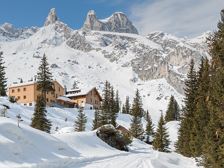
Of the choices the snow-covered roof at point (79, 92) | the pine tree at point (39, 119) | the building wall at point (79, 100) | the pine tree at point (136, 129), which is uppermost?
the snow-covered roof at point (79, 92)

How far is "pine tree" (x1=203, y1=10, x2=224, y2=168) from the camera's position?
24.6m

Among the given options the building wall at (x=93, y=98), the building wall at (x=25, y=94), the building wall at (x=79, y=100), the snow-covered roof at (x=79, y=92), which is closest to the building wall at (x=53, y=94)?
the building wall at (x=25, y=94)

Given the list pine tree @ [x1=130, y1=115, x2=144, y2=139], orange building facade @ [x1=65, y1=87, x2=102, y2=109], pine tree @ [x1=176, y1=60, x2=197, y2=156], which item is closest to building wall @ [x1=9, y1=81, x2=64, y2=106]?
orange building facade @ [x1=65, y1=87, x2=102, y2=109]

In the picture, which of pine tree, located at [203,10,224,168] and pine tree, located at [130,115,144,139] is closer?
pine tree, located at [203,10,224,168]

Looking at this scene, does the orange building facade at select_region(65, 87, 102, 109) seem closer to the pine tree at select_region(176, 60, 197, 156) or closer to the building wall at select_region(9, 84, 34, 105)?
the building wall at select_region(9, 84, 34, 105)

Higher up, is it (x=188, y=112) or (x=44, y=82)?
(x=44, y=82)

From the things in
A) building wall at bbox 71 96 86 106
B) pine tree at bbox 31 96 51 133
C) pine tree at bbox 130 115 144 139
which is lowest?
pine tree at bbox 130 115 144 139

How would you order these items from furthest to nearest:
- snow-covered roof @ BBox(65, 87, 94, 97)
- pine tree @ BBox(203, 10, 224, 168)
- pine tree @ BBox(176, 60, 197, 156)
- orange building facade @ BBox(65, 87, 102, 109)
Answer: snow-covered roof @ BBox(65, 87, 94, 97), orange building facade @ BBox(65, 87, 102, 109), pine tree @ BBox(176, 60, 197, 156), pine tree @ BBox(203, 10, 224, 168)

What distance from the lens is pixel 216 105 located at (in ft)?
87.2

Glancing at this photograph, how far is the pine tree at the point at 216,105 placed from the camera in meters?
24.6

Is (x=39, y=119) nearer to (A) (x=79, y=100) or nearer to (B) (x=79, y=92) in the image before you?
(A) (x=79, y=100)

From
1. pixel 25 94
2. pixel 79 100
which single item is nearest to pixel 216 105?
pixel 25 94

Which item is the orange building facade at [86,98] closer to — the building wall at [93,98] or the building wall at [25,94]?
the building wall at [93,98]

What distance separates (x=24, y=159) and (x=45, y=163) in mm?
1380
